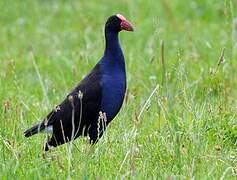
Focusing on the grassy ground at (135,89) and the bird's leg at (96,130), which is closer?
the grassy ground at (135,89)

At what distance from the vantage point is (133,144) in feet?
16.3

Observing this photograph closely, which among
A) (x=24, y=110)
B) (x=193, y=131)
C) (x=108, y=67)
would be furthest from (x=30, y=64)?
(x=193, y=131)

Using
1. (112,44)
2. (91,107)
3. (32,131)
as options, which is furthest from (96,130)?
(112,44)

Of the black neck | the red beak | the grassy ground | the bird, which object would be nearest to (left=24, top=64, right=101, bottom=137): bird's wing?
the bird

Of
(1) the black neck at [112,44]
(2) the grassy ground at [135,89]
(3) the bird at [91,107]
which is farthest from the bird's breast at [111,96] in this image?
(1) the black neck at [112,44]

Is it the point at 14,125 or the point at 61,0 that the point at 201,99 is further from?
the point at 61,0

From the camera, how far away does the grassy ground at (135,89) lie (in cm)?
492

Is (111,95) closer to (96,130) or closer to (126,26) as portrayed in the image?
(96,130)

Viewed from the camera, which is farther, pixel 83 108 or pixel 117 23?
pixel 117 23

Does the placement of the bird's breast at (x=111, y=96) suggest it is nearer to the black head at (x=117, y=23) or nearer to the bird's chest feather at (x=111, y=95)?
the bird's chest feather at (x=111, y=95)

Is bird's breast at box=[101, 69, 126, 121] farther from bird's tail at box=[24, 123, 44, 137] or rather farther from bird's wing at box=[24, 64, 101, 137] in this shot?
bird's tail at box=[24, 123, 44, 137]

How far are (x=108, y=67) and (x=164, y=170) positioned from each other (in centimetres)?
104

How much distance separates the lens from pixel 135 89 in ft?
23.5

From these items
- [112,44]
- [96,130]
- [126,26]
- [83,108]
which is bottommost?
[96,130]
